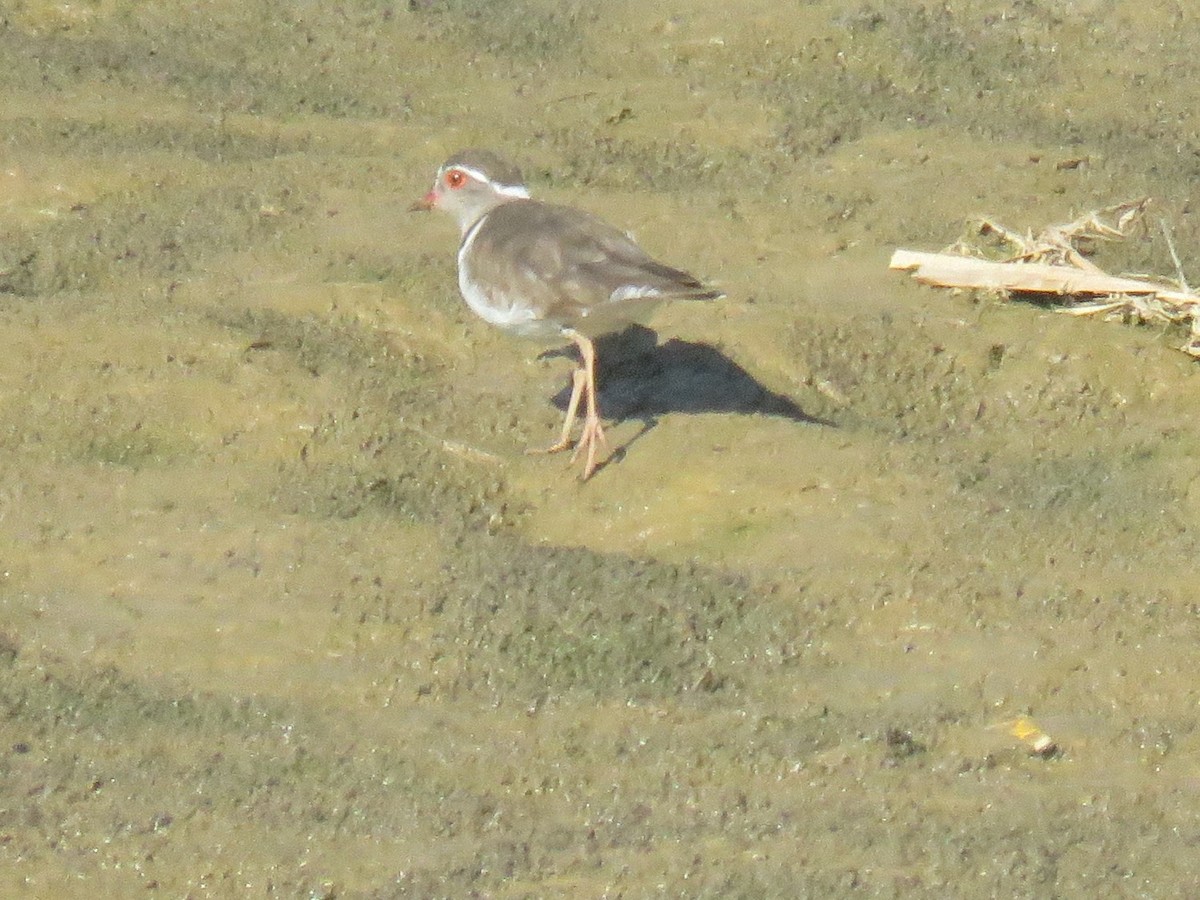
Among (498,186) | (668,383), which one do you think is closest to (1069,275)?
(668,383)

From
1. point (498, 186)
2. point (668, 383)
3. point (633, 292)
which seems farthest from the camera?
point (498, 186)

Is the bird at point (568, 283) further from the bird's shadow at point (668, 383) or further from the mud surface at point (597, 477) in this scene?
the mud surface at point (597, 477)

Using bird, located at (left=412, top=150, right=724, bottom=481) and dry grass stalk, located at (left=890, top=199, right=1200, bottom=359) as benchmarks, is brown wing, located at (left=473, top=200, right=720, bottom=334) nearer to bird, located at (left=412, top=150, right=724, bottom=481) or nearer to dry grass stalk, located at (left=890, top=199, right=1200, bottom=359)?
A: bird, located at (left=412, top=150, right=724, bottom=481)

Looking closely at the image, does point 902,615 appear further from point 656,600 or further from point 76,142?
point 76,142

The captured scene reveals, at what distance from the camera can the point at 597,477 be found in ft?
20.1

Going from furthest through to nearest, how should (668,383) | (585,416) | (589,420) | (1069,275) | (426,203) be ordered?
(426,203)
(1069,275)
(668,383)
(585,416)
(589,420)

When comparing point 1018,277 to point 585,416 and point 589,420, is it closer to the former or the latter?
point 585,416

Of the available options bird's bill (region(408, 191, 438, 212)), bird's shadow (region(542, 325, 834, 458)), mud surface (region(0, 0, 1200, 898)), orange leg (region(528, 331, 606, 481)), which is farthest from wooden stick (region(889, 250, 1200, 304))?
bird's bill (region(408, 191, 438, 212))

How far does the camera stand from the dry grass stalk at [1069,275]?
6723 mm

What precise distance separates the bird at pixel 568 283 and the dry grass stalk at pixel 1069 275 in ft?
4.27

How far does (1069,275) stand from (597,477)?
2.06m

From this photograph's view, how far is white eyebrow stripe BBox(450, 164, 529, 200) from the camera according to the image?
7.26 m

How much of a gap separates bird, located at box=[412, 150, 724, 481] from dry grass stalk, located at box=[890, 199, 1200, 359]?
1.30 meters

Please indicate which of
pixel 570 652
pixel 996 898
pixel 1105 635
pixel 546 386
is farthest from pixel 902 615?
pixel 546 386
